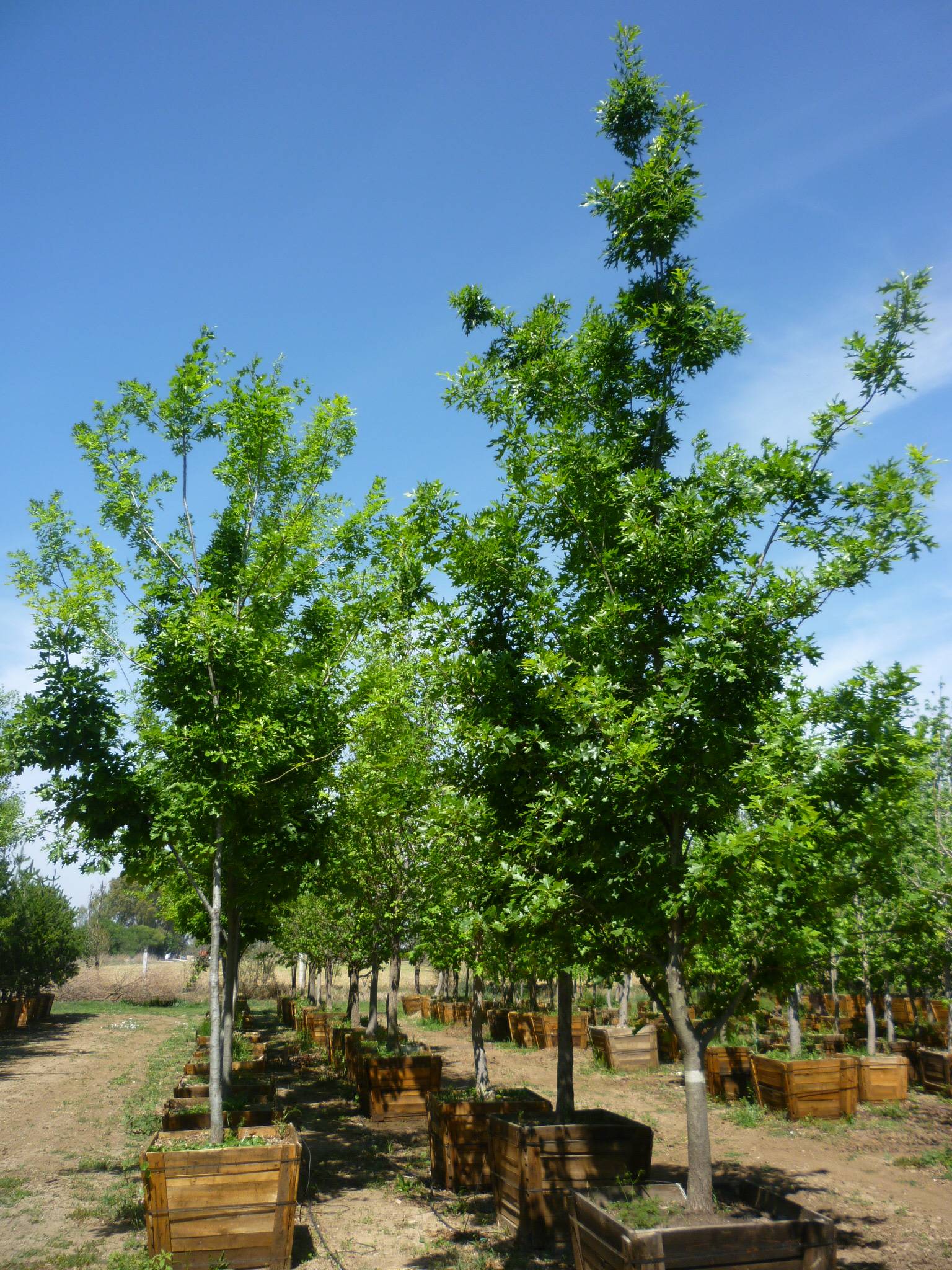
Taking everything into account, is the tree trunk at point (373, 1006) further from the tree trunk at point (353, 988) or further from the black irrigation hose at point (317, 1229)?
the black irrigation hose at point (317, 1229)

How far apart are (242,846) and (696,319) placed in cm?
707

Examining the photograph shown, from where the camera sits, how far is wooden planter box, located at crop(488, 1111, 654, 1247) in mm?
7125

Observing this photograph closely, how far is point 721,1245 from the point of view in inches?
179

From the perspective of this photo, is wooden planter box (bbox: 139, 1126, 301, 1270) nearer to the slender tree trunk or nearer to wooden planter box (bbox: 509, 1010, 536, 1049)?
the slender tree trunk

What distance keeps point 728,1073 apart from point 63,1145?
10808 millimetres

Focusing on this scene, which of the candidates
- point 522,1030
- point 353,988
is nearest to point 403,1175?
point 522,1030

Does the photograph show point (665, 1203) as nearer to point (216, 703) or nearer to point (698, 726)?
point (698, 726)

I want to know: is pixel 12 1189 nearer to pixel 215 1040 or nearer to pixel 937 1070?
pixel 215 1040

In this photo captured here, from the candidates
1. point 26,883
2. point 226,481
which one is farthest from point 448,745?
point 26,883

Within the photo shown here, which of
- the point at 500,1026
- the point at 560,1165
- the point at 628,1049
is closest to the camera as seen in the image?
the point at 560,1165

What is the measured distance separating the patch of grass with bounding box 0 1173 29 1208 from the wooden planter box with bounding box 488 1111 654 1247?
5.01 m

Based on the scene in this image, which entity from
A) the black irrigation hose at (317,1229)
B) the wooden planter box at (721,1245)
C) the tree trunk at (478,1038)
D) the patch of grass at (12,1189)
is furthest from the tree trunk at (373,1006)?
the wooden planter box at (721,1245)

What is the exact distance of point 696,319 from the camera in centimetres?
625

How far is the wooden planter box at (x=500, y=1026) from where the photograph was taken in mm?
25406
